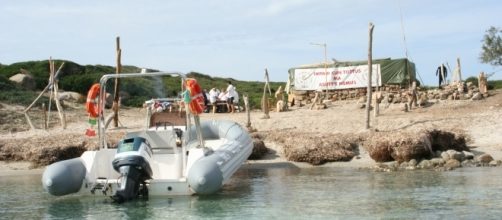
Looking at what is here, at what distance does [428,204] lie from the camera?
11867mm

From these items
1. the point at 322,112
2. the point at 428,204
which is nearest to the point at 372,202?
the point at 428,204

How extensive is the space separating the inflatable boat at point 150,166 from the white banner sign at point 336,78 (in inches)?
684

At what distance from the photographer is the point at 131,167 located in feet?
40.3

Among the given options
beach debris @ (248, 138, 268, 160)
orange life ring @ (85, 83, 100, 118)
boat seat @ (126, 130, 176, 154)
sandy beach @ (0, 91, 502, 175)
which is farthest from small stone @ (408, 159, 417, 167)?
orange life ring @ (85, 83, 100, 118)

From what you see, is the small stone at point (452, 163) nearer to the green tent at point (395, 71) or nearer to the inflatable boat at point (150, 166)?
the inflatable boat at point (150, 166)

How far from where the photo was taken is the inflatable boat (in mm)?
12430

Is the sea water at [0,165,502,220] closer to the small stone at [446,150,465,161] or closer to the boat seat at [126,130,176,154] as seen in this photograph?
the small stone at [446,150,465,161]

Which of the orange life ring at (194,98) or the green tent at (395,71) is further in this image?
the green tent at (395,71)

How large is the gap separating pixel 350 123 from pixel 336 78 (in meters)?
9.44

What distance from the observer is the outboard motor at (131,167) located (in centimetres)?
1223

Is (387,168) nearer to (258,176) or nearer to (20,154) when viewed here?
(258,176)

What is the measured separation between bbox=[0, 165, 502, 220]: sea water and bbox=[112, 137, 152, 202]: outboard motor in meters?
0.26

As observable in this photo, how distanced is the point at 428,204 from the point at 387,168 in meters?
5.36

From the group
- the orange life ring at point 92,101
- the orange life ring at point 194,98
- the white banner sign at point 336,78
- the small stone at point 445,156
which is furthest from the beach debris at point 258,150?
the white banner sign at point 336,78
